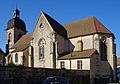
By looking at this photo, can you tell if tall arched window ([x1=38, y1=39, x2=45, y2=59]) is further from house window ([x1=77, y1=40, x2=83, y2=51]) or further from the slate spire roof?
the slate spire roof

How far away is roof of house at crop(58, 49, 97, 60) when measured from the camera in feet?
152

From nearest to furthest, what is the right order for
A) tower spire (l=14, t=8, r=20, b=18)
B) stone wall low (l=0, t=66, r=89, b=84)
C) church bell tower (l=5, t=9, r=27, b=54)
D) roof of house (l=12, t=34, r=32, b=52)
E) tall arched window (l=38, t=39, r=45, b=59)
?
stone wall low (l=0, t=66, r=89, b=84) → tall arched window (l=38, t=39, r=45, b=59) → roof of house (l=12, t=34, r=32, b=52) → church bell tower (l=5, t=9, r=27, b=54) → tower spire (l=14, t=8, r=20, b=18)

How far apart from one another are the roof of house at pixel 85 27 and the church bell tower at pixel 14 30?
16.8m

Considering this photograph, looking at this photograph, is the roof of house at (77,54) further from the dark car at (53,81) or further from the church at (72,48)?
the dark car at (53,81)

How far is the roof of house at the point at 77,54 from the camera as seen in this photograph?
46.3 m

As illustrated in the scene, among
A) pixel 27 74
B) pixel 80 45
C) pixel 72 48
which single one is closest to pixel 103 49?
pixel 80 45

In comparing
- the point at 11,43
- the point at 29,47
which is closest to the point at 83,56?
the point at 29,47

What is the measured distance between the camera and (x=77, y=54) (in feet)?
161

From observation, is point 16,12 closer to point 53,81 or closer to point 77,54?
point 77,54

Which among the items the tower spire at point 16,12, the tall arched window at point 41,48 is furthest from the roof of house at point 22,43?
the tower spire at point 16,12

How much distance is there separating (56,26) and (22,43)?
12.8 m

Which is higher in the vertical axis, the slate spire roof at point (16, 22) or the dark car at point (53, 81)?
the slate spire roof at point (16, 22)

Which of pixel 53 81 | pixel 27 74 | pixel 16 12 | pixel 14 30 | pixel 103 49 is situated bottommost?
pixel 53 81

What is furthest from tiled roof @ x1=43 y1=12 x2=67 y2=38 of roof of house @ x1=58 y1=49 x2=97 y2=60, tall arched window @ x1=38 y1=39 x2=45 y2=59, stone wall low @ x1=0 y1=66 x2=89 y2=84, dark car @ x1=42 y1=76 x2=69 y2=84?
dark car @ x1=42 y1=76 x2=69 y2=84
